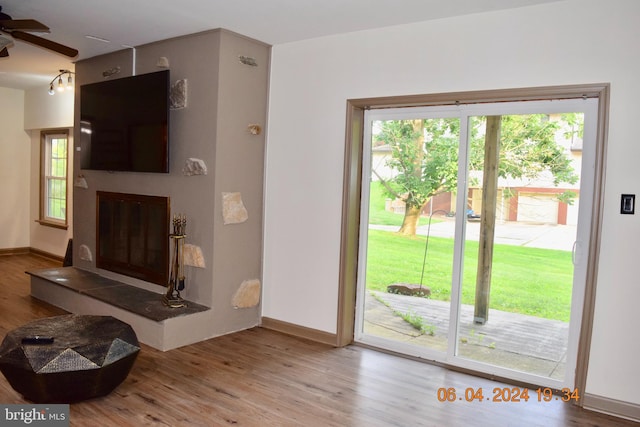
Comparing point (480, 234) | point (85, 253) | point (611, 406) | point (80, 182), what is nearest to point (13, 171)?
point (80, 182)

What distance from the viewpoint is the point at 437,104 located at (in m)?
3.63

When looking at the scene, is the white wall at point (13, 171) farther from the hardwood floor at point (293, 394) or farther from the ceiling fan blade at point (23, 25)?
the ceiling fan blade at point (23, 25)

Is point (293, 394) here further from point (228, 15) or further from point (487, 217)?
point (228, 15)

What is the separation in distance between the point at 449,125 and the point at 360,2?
1095 millimetres

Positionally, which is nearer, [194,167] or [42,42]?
[42,42]

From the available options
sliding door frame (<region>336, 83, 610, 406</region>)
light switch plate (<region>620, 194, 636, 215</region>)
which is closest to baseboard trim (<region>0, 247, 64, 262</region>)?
sliding door frame (<region>336, 83, 610, 406</region>)

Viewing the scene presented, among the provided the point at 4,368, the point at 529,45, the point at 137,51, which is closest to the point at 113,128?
the point at 137,51

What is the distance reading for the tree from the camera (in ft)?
10.7

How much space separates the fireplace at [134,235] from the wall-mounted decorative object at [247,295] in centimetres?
66

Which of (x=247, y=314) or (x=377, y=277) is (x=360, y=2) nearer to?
(x=377, y=277)

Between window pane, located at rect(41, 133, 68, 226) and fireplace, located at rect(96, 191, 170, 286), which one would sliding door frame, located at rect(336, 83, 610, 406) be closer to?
fireplace, located at rect(96, 191, 170, 286)

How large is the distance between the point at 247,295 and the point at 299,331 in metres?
0.56

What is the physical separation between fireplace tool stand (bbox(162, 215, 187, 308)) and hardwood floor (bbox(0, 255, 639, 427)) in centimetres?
42

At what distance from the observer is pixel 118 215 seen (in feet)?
16.0
